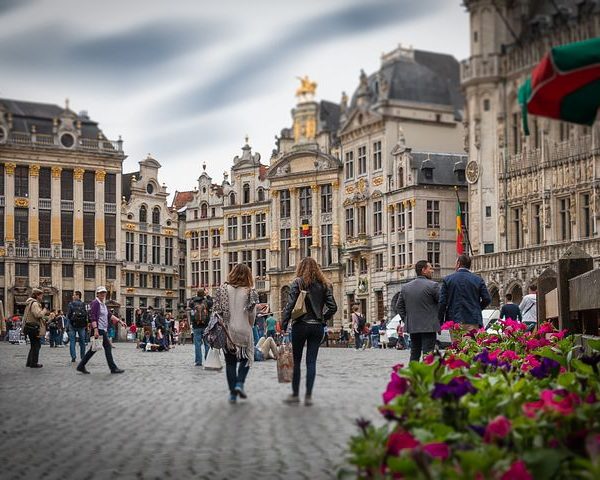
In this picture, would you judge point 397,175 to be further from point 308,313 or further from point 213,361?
point 308,313

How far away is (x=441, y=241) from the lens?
6900 cm

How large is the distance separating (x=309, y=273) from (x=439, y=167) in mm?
56976

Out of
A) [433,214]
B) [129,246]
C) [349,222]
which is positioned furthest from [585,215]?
[129,246]

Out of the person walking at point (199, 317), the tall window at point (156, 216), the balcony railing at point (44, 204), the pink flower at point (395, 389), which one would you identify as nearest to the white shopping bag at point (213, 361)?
the person walking at point (199, 317)

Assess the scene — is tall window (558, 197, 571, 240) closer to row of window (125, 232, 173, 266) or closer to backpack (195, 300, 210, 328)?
backpack (195, 300, 210, 328)

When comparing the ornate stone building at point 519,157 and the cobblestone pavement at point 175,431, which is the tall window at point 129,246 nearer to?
the ornate stone building at point 519,157

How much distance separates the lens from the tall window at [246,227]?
84438 mm

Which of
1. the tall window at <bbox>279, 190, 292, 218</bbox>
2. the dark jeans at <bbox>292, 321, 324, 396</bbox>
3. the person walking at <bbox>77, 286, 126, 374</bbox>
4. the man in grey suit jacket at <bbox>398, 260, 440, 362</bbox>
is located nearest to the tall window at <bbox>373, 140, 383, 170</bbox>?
the tall window at <bbox>279, 190, 292, 218</bbox>

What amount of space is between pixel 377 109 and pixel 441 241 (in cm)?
963

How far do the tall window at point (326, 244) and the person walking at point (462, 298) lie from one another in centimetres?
6120

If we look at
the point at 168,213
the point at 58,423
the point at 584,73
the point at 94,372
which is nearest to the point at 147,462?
the point at 58,423

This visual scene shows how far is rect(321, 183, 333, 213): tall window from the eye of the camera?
78.6 metres

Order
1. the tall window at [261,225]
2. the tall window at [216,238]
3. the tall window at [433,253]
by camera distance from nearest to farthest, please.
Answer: the tall window at [433,253]
the tall window at [261,225]
the tall window at [216,238]

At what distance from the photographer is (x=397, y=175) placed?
233 ft
